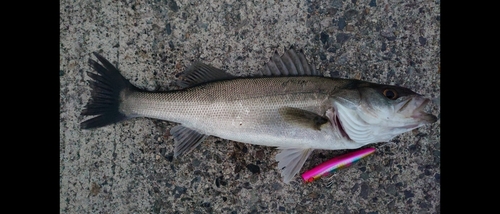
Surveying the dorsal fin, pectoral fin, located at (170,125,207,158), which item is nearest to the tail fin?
pectoral fin, located at (170,125,207,158)

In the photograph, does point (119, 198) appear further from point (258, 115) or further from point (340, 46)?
point (340, 46)

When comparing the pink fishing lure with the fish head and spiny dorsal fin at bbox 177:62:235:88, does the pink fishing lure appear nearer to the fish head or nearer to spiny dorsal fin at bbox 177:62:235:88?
the fish head

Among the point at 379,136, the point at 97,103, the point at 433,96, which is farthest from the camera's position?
the point at 433,96

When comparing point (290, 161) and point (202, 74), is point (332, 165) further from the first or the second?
point (202, 74)

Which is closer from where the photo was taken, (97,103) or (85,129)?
(97,103)

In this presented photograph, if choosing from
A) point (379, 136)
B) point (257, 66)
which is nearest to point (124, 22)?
point (257, 66)
